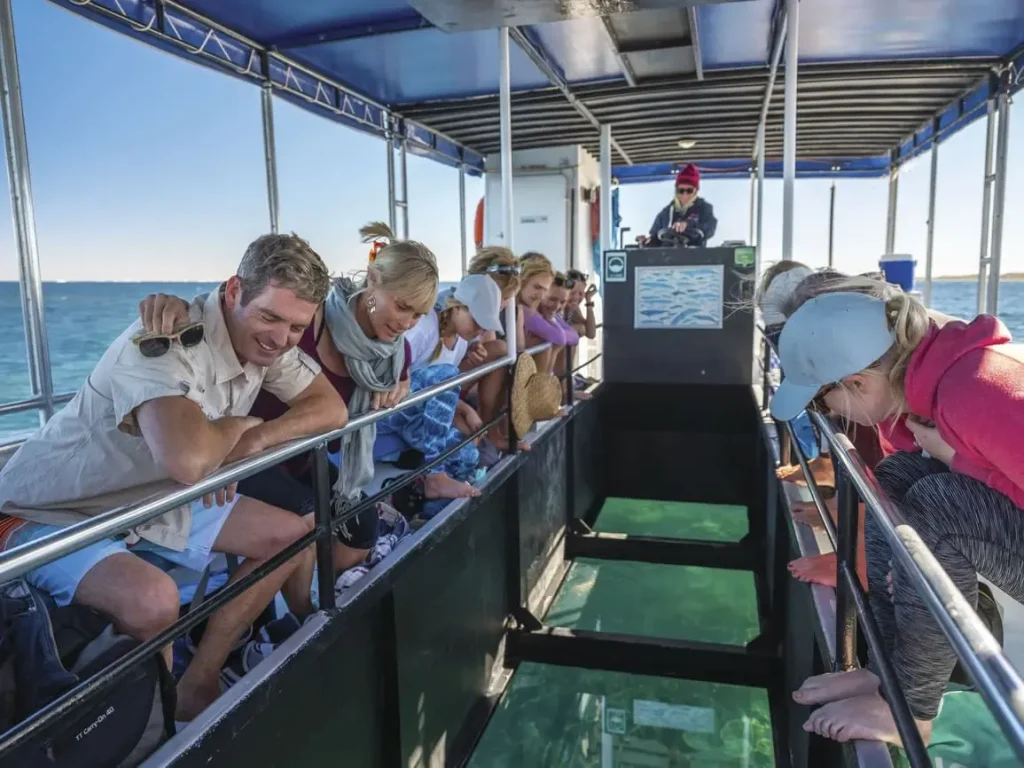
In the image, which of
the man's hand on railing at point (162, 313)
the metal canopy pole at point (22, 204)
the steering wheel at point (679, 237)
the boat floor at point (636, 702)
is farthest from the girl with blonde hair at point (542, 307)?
the man's hand on railing at point (162, 313)

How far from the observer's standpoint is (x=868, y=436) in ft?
7.75

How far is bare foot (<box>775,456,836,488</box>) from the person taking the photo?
108 inches

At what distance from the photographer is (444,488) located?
2.79 meters

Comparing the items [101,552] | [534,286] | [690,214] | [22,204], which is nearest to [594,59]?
[534,286]

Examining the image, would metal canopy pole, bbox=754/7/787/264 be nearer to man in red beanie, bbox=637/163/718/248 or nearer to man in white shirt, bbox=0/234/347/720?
man in red beanie, bbox=637/163/718/248

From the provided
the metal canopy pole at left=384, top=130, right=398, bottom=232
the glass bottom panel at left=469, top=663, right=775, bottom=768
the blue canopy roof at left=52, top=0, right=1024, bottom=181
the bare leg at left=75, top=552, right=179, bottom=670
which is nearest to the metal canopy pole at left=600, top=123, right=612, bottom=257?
the blue canopy roof at left=52, top=0, right=1024, bottom=181

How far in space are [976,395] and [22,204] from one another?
3.35 m

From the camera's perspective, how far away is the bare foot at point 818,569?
1939 millimetres

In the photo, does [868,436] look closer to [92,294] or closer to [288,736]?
[288,736]

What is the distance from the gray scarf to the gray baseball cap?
1.21 meters

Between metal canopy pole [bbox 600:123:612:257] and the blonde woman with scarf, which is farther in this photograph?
metal canopy pole [bbox 600:123:612:257]

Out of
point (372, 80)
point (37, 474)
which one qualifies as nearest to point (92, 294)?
point (372, 80)

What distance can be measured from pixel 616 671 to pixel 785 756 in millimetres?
803

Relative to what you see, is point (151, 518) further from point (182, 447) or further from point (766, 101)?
point (766, 101)
